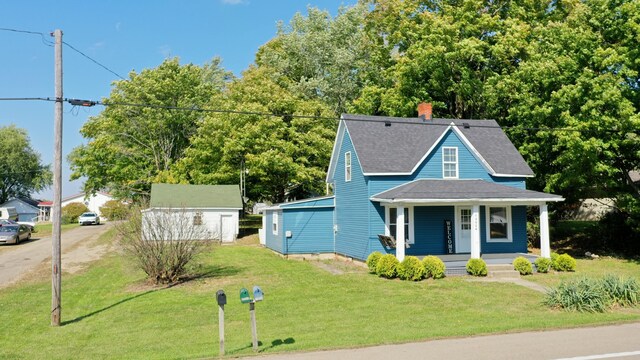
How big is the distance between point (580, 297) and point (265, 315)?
8.04m

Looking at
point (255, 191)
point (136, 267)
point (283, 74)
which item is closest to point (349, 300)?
point (136, 267)

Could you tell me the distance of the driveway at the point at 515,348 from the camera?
8.23 meters

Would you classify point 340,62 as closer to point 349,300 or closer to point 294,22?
point 294,22

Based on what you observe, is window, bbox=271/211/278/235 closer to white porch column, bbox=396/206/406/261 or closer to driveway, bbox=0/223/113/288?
driveway, bbox=0/223/113/288

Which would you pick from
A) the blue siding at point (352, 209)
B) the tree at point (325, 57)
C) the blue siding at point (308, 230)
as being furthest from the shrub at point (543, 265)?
the tree at point (325, 57)

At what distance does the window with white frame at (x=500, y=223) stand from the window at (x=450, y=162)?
237 centimetres

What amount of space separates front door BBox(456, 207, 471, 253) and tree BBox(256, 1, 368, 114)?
21367 mm

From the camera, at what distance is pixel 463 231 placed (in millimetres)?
21891

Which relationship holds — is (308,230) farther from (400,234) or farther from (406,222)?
(400,234)

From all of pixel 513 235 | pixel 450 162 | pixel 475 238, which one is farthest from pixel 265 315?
pixel 513 235

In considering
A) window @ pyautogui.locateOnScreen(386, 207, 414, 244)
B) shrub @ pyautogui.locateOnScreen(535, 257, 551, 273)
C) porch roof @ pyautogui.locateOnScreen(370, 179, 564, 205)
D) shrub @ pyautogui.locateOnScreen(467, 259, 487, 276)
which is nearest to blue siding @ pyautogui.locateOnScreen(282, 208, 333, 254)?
window @ pyautogui.locateOnScreen(386, 207, 414, 244)

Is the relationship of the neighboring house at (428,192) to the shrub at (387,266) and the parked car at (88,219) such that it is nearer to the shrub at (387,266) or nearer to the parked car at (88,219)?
the shrub at (387,266)

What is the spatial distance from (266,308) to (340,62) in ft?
104

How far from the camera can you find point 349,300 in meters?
13.9
